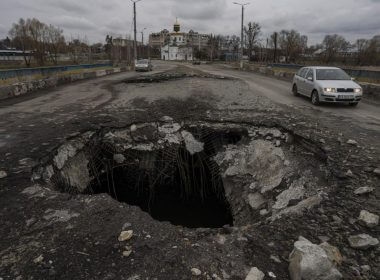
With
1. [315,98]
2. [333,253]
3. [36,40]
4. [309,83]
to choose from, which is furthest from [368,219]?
[36,40]

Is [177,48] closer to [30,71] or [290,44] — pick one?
[290,44]

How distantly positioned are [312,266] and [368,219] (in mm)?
1393

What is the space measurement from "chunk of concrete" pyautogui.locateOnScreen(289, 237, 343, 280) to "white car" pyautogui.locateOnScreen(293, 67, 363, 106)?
908 centimetres

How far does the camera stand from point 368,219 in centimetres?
331

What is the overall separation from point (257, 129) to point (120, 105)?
5219 millimetres

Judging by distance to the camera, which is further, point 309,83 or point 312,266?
point 309,83

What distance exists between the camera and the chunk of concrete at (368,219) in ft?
10.7

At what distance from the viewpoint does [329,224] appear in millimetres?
3326

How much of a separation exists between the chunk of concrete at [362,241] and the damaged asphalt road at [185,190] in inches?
0.4

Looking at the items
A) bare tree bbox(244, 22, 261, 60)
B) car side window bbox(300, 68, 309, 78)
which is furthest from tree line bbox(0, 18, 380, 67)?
car side window bbox(300, 68, 309, 78)

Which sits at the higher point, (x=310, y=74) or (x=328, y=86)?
(x=310, y=74)

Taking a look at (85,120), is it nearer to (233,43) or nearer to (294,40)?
(294,40)

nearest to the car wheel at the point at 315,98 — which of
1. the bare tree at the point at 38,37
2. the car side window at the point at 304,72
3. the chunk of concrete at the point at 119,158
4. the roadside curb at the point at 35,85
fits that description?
the car side window at the point at 304,72

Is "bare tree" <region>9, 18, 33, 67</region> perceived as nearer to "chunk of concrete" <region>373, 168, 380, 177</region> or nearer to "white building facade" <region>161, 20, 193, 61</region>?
"chunk of concrete" <region>373, 168, 380, 177</region>
